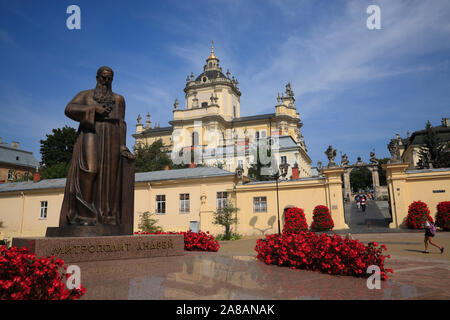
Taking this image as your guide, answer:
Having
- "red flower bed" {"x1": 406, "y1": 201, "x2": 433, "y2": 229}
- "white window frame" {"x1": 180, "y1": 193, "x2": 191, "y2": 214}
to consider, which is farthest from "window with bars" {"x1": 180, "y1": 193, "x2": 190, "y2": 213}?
"red flower bed" {"x1": 406, "y1": 201, "x2": 433, "y2": 229}

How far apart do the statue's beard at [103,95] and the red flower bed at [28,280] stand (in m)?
3.85

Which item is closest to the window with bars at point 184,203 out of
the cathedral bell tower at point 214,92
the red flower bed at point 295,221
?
the red flower bed at point 295,221

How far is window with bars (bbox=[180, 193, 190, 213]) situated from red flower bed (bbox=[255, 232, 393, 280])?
19.2 metres

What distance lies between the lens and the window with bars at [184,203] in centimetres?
2581

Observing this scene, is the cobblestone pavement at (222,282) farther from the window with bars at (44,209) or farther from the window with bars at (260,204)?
the window with bars at (44,209)

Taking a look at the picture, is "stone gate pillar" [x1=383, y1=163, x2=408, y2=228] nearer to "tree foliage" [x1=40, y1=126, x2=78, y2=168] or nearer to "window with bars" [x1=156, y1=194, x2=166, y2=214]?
"window with bars" [x1=156, y1=194, x2=166, y2=214]

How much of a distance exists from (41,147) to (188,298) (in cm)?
5457

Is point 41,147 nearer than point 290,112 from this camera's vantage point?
Yes

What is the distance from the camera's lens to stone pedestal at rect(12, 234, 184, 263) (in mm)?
5227
